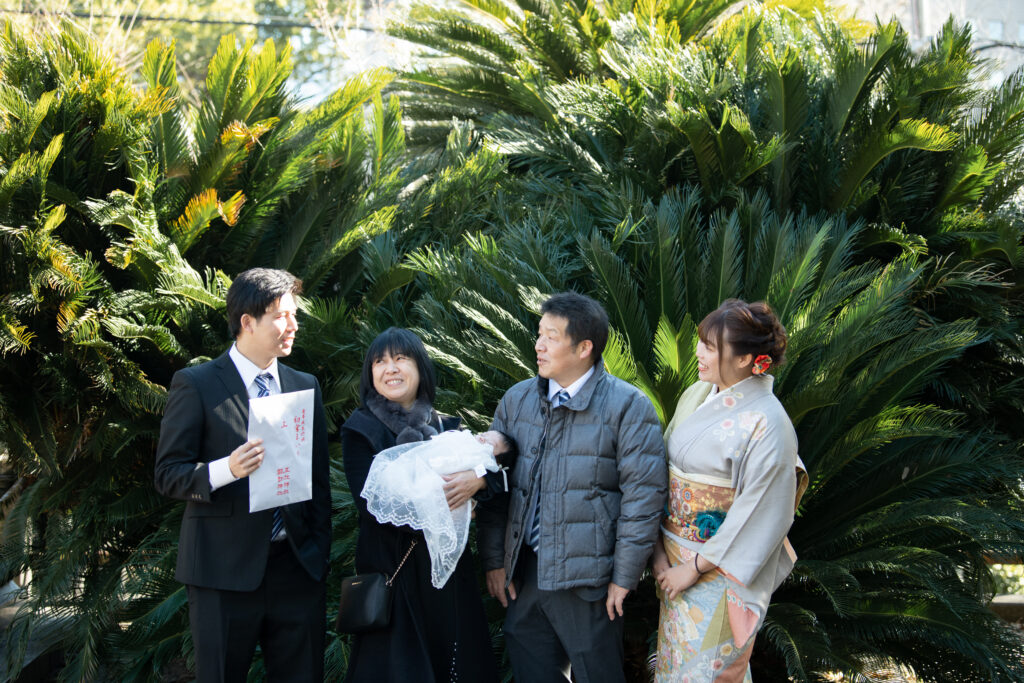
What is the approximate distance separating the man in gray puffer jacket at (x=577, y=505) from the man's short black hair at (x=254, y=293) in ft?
2.89

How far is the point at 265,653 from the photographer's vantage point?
3.08m

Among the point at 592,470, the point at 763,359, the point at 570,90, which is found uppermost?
the point at 570,90

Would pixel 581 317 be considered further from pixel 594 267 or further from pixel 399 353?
pixel 594 267

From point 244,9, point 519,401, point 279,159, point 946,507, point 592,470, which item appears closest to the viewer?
point 592,470

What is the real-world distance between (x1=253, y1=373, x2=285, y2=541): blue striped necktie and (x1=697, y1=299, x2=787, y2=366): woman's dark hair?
4.81ft

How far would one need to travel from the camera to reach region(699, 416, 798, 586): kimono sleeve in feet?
8.96

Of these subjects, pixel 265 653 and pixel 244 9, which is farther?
pixel 244 9

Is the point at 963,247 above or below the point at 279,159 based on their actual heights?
below

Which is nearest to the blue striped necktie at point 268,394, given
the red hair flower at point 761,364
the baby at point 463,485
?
the baby at point 463,485

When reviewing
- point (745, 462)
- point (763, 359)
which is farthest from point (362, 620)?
point (763, 359)

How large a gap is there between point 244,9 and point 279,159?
51.0 feet

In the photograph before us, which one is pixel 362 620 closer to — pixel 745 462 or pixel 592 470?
pixel 592 470

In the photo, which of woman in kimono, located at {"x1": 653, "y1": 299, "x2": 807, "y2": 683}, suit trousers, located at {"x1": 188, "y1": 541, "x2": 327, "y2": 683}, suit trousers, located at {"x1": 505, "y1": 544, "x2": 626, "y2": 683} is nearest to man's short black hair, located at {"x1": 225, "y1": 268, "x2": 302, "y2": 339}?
suit trousers, located at {"x1": 188, "y1": 541, "x2": 327, "y2": 683}

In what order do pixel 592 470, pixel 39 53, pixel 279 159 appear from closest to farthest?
pixel 592 470 → pixel 39 53 → pixel 279 159
